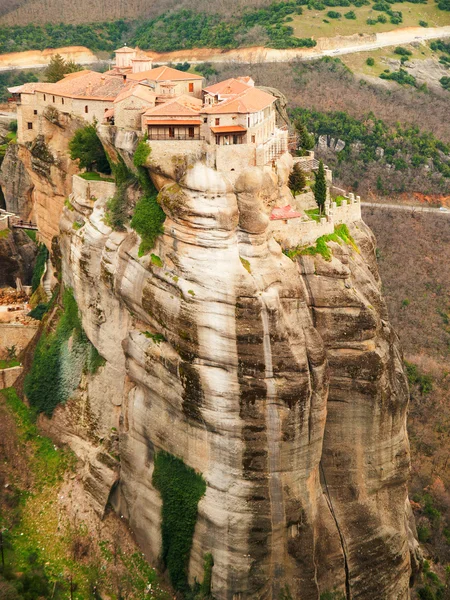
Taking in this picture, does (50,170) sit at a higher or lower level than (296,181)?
lower

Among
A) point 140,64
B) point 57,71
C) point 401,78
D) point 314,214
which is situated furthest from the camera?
point 401,78

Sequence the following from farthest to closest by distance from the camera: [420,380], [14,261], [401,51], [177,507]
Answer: [401,51] < [420,380] < [14,261] < [177,507]

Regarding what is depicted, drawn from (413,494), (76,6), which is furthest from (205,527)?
(76,6)

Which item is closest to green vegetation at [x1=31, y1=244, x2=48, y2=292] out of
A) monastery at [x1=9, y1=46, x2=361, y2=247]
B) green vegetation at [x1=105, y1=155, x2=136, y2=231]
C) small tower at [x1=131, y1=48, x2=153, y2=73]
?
monastery at [x1=9, y1=46, x2=361, y2=247]

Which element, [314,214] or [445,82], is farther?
[445,82]

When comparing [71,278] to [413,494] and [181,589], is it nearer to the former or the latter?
[181,589]

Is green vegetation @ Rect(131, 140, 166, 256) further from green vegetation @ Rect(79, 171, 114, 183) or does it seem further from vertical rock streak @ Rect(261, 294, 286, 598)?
green vegetation @ Rect(79, 171, 114, 183)

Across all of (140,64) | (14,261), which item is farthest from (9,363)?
(140,64)

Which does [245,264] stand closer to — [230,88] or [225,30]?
[230,88]
